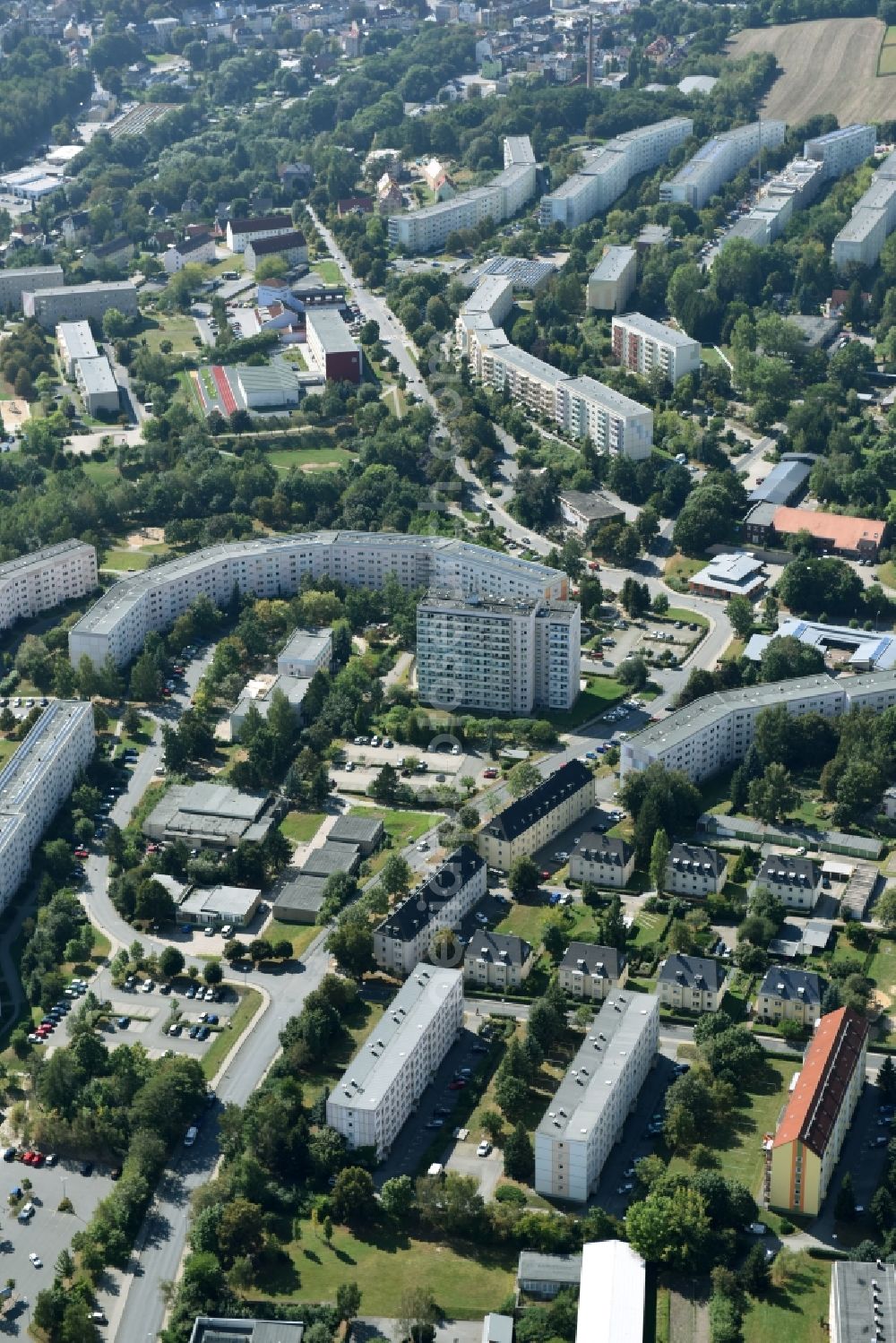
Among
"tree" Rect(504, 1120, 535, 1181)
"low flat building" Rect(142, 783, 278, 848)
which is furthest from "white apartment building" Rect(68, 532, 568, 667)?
"tree" Rect(504, 1120, 535, 1181)

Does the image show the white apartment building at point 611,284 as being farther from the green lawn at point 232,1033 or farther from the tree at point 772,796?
the green lawn at point 232,1033

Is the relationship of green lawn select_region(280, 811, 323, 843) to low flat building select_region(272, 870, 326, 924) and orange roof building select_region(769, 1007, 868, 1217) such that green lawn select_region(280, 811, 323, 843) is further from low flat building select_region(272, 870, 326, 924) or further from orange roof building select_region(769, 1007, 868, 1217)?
orange roof building select_region(769, 1007, 868, 1217)

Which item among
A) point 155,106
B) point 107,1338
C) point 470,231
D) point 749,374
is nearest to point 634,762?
point 107,1338

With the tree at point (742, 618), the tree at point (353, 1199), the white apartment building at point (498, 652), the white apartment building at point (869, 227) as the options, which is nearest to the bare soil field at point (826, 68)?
the white apartment building at point (869, 227)

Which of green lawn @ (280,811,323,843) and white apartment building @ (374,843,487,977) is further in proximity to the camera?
green lawn @ (280,811,323,843)

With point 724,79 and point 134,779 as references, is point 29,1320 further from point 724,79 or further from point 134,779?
point 724,79

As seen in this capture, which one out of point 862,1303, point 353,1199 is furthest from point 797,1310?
point 353,1199

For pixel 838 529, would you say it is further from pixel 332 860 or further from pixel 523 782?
pixel 332 860
